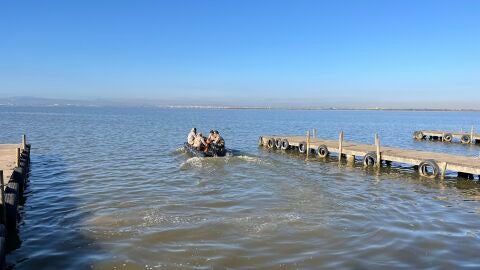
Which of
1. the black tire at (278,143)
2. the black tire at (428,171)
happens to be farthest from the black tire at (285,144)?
the black tire at (428,171)

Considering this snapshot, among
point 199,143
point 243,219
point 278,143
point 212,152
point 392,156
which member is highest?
point 199,143

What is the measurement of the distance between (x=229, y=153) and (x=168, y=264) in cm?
1829

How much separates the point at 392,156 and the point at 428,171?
7.07 ft

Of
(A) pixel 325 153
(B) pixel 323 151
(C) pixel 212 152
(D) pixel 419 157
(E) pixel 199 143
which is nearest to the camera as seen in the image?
(D) pixel 419 157

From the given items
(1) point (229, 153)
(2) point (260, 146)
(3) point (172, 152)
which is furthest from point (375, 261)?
(2) point (260, 146)

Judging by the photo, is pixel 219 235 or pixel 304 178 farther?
pixel 304 178

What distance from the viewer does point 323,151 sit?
29344mm

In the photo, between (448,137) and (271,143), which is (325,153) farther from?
(448,137)

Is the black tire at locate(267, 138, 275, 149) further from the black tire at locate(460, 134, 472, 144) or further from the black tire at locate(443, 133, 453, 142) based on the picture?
the black tire at locate(443, 133, 453, 142)

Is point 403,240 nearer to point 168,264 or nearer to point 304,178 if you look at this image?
point 168,264

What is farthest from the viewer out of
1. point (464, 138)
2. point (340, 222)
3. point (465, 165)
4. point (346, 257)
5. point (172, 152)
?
point (464, 138)

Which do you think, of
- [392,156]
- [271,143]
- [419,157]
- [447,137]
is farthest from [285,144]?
[447,137]

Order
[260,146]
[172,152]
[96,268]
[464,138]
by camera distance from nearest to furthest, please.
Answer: [96,268] → [172,152] → [260,146] → [464,138]

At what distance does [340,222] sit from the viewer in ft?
42.8
